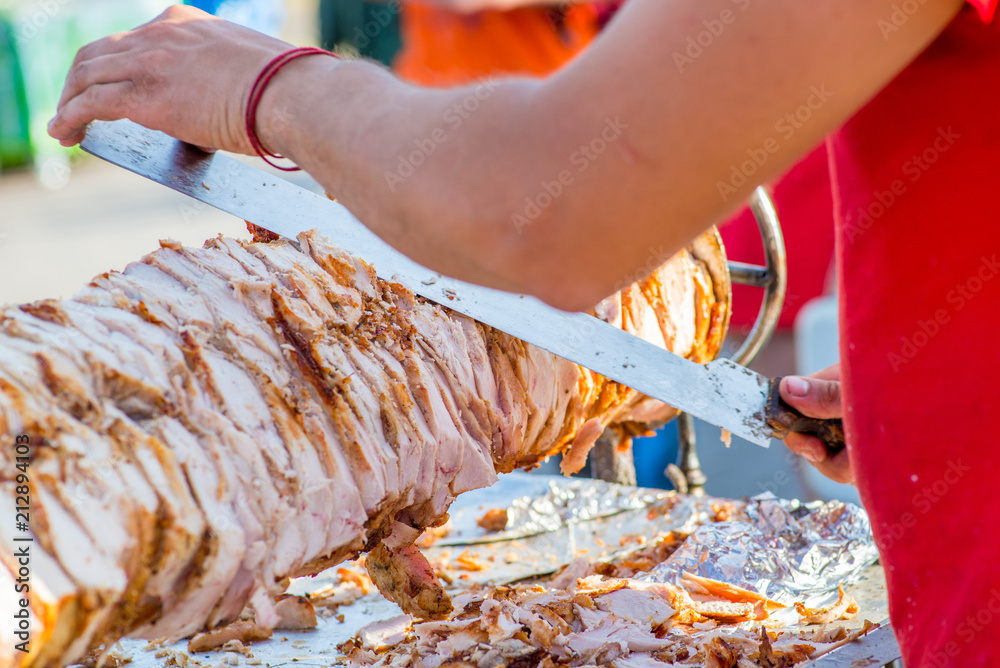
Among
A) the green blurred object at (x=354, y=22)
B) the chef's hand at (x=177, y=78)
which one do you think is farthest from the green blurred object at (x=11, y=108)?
the chef's hand at (x=177, y=78)

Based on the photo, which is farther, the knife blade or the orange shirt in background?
the orange shirt in background

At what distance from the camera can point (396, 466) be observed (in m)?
1.73

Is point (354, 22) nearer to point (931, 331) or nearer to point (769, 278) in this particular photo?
point (769, 278)

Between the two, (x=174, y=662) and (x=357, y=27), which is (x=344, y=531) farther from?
(x=357, y=27)

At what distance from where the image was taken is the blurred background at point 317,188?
4422mm

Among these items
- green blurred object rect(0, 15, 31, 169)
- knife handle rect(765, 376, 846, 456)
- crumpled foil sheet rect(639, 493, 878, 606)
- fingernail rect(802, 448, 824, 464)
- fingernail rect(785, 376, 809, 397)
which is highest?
green blurred object rect(0, 15, 31, 169)

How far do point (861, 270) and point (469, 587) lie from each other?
4.92 feet

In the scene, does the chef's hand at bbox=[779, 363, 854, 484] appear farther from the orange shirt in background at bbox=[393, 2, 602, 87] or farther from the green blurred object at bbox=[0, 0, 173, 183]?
the green blurred object at bbox=[0, 0, 173, 183]

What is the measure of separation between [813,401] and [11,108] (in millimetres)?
12554

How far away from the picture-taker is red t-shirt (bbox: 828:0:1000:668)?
1.22 metres

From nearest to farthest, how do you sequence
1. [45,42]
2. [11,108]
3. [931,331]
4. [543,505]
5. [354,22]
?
[931,331] < [543,505] < [354,22] < [45,42] < [11,108]

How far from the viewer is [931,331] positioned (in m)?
1.29

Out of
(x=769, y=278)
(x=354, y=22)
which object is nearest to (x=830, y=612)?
(x=769, y=278)

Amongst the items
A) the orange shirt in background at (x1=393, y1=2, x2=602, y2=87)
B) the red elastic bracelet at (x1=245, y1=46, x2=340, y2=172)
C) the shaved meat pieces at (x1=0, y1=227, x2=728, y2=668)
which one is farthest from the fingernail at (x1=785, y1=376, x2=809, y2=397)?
the orange shirt in background at (x1=393, y1=2, x2=602, y2=87)
